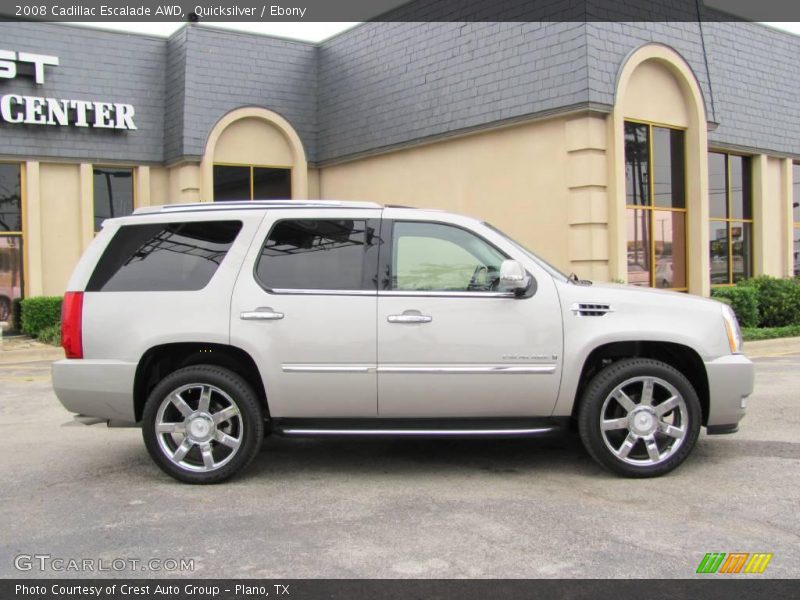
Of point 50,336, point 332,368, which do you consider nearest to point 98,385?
point 332,368

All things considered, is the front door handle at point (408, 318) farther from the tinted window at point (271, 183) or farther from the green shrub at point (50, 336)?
the tinted window at point (271, 183)

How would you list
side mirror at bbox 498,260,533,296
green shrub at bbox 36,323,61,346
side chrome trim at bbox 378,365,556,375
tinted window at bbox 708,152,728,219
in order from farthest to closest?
tinted window at bbox 708,152,728,219 < green shrub at bbox 36,323,61,346 < side chrome trim at bbox 378,365,556,375 < side mirror at bbox 498,260,533,296

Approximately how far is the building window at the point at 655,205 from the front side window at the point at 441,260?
8.70 metres

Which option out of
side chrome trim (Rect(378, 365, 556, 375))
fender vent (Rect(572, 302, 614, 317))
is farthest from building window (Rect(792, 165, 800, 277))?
side chrome trim (Rect(378, 365, 556, 375))

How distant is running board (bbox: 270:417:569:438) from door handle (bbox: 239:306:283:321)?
0.75 metres

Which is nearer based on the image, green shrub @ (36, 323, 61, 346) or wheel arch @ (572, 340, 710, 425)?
wheel arch @ (572, 340, 710, 425)

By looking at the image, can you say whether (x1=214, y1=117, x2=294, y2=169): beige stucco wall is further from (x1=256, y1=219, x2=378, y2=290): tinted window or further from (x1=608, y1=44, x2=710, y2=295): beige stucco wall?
(x1=256, y1=219, x2=378, y2=290): tinted window

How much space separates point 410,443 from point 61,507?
285 centimetres

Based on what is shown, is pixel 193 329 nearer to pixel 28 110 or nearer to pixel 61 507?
pixel 61 507

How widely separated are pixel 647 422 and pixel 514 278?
142cm

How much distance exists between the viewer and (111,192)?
1775cm

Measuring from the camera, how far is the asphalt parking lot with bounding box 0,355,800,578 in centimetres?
411

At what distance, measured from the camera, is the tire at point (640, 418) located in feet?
18.1
